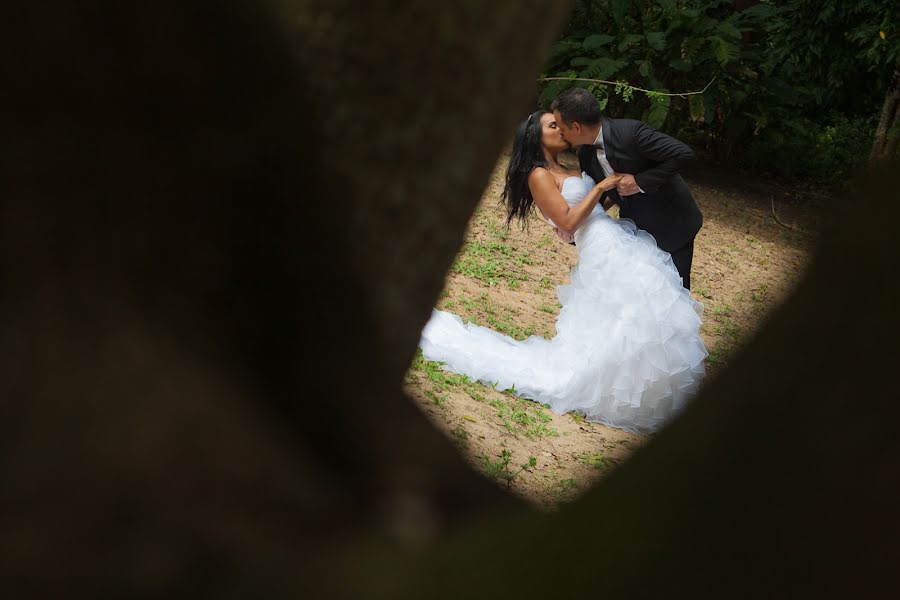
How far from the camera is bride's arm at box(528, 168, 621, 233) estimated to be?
583 cm

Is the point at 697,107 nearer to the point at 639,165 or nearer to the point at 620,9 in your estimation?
the point at 620,9

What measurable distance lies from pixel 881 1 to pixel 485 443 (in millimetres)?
10006

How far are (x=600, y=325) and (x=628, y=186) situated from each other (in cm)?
95

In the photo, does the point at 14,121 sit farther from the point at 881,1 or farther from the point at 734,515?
the point at 881,1

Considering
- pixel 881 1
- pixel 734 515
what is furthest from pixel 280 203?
pixel 881 1

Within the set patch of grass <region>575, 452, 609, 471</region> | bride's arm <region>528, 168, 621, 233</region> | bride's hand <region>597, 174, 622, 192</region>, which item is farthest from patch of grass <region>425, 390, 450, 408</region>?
bride's hand <region>597, 174, 622, 192</region>

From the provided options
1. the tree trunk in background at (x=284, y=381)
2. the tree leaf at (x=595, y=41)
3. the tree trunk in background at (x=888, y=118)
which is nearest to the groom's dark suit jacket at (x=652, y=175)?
the tree trunk in background at (x=284, y=381)

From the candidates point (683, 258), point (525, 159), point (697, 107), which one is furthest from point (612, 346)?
point (697, 107)

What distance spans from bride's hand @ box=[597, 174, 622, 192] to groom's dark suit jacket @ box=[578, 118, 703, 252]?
0.34 feet

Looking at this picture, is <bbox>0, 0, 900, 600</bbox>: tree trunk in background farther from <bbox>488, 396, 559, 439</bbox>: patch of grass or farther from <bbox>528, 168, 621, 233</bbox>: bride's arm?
<bbox>528, 168, 621, 233</bbox>: bride's arm

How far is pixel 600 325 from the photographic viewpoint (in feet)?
19.7

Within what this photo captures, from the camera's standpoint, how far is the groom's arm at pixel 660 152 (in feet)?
18.8

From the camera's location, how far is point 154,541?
25.5 inches

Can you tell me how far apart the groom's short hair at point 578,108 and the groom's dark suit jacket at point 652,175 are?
0.22 meters
